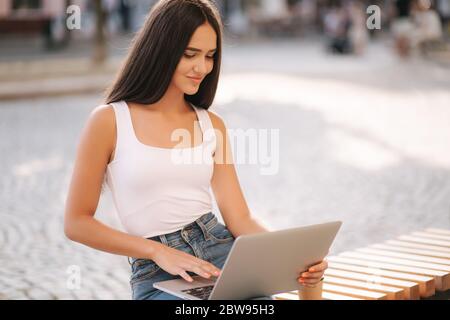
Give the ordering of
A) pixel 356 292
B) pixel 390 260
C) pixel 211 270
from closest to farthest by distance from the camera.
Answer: pixel 211 270 → pixel 356 292 → pixel 390 260

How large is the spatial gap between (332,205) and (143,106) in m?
4.75

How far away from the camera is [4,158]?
402 inches

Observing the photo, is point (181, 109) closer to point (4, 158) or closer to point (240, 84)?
point (4, 158)

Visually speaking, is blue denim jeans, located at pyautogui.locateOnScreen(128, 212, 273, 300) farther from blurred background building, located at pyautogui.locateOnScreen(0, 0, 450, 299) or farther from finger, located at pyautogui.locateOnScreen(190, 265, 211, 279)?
blurred background building, located at pyautogui.locateOnScreen(0, 0, 450, 299)

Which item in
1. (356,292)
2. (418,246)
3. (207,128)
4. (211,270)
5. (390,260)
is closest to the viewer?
(211,270)

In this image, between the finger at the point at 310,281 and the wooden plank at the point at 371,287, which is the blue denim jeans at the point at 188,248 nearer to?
the finger at the point at 310,281

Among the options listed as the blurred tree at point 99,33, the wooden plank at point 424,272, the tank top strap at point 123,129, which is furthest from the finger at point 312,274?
the blurred tree at point 99,33

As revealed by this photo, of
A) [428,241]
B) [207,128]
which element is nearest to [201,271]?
[207,128]

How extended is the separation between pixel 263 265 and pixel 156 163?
56 centimetres

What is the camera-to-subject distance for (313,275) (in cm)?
307

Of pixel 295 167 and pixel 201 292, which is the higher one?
pixel 201 292

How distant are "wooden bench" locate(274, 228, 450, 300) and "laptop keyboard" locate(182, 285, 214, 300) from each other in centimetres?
64

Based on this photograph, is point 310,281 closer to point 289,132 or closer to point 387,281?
point 387,281

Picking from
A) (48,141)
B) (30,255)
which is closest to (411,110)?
(48,141)
